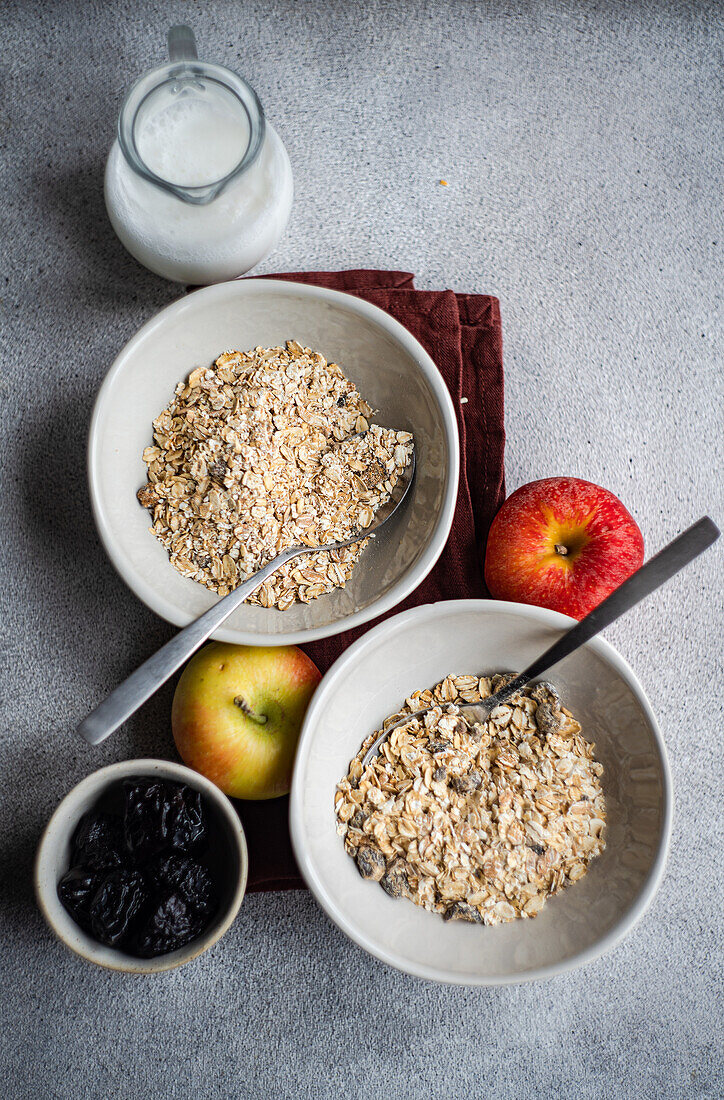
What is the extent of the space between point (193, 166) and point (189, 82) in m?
0.08

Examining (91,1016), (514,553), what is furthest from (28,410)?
(91,1016)

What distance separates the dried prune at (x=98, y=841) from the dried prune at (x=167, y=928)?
0.07 m

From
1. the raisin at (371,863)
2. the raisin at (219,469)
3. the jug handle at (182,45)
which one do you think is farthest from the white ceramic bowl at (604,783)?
the jug handle at (182,45)

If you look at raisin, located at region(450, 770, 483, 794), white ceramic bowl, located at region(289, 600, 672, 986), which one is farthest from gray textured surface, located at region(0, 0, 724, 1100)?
raisin, located at region(450, 770, 483, 794)

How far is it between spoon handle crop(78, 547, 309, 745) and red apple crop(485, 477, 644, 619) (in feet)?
0.85

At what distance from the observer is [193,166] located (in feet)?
2.53

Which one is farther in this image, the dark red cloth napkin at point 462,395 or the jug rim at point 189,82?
the dark red cloth napkin at point 462,395

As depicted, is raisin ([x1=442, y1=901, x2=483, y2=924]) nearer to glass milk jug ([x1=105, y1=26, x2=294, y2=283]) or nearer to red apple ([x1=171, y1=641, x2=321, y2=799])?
red apple ([x1=171, y1=641, x2=321, y2=799])

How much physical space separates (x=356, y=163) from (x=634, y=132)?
1.22ft

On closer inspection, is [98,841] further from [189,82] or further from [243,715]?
[189,82]

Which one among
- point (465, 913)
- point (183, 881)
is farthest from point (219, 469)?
point (465, 913)

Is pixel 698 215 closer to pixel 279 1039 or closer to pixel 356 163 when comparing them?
pixel 356 163

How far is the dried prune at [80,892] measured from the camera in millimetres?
744

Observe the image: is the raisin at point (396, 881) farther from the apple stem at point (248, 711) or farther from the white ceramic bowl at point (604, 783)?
the apple stem at point (248, 711)
